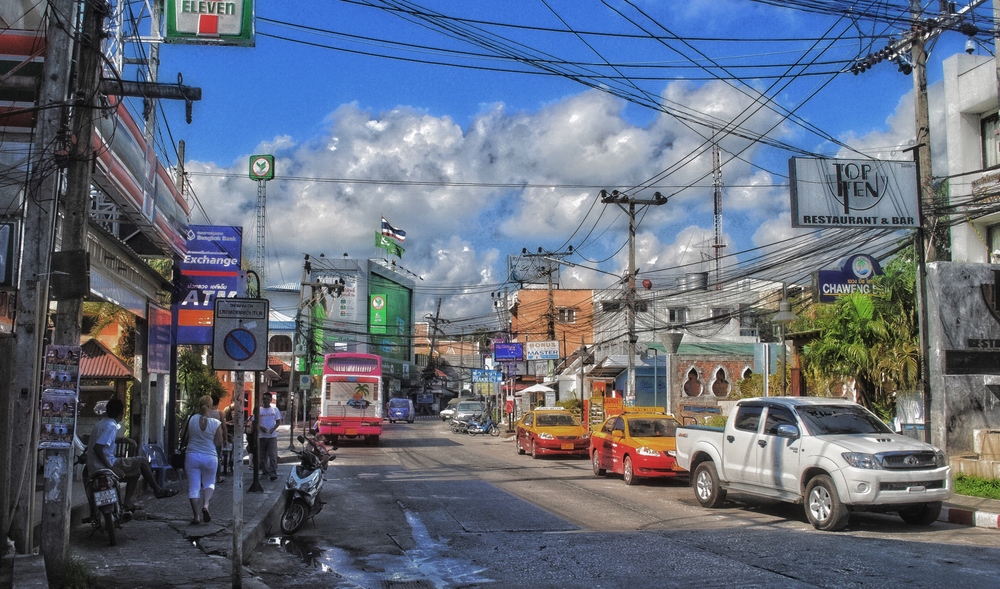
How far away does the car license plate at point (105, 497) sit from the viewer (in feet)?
30.4

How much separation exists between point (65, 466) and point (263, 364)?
6.65ft

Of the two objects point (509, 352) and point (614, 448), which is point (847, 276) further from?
point (509, 352)

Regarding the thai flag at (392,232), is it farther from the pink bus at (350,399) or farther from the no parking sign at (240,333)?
the no parking sign at (240,333)

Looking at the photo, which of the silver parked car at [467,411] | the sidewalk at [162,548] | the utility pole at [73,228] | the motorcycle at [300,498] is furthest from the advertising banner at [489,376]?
the utility pole at [73,228]

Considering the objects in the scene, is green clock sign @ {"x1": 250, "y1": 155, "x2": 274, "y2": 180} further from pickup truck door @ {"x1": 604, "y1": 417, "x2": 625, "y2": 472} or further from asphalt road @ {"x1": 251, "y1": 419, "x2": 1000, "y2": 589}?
asphalt road @ {"x1": 251, "y1": 419, "x2": 1000, "y2": 589}

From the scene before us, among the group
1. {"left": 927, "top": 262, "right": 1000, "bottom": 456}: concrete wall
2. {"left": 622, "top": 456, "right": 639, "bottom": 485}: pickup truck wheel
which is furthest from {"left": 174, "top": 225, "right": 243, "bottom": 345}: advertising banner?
{"left": 927, "top": 262, "right": 1000, "bottom": 456}: concrete wall

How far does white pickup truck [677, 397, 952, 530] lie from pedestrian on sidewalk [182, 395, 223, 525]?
803cm

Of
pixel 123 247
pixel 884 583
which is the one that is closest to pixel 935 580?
pixel 884 583

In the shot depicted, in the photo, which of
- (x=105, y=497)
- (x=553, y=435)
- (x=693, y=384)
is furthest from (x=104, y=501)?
(x=693, y=384)

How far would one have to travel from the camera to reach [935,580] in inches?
305

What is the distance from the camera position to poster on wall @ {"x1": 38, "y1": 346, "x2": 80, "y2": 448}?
7.62 m

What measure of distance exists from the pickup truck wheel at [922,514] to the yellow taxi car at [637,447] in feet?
16.8

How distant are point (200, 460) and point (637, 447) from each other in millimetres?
9665

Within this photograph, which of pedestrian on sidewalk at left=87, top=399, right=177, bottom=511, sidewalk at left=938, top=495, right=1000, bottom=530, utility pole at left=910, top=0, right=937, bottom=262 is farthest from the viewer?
utility pole at left=910, top=0, right=937, bottom=262
